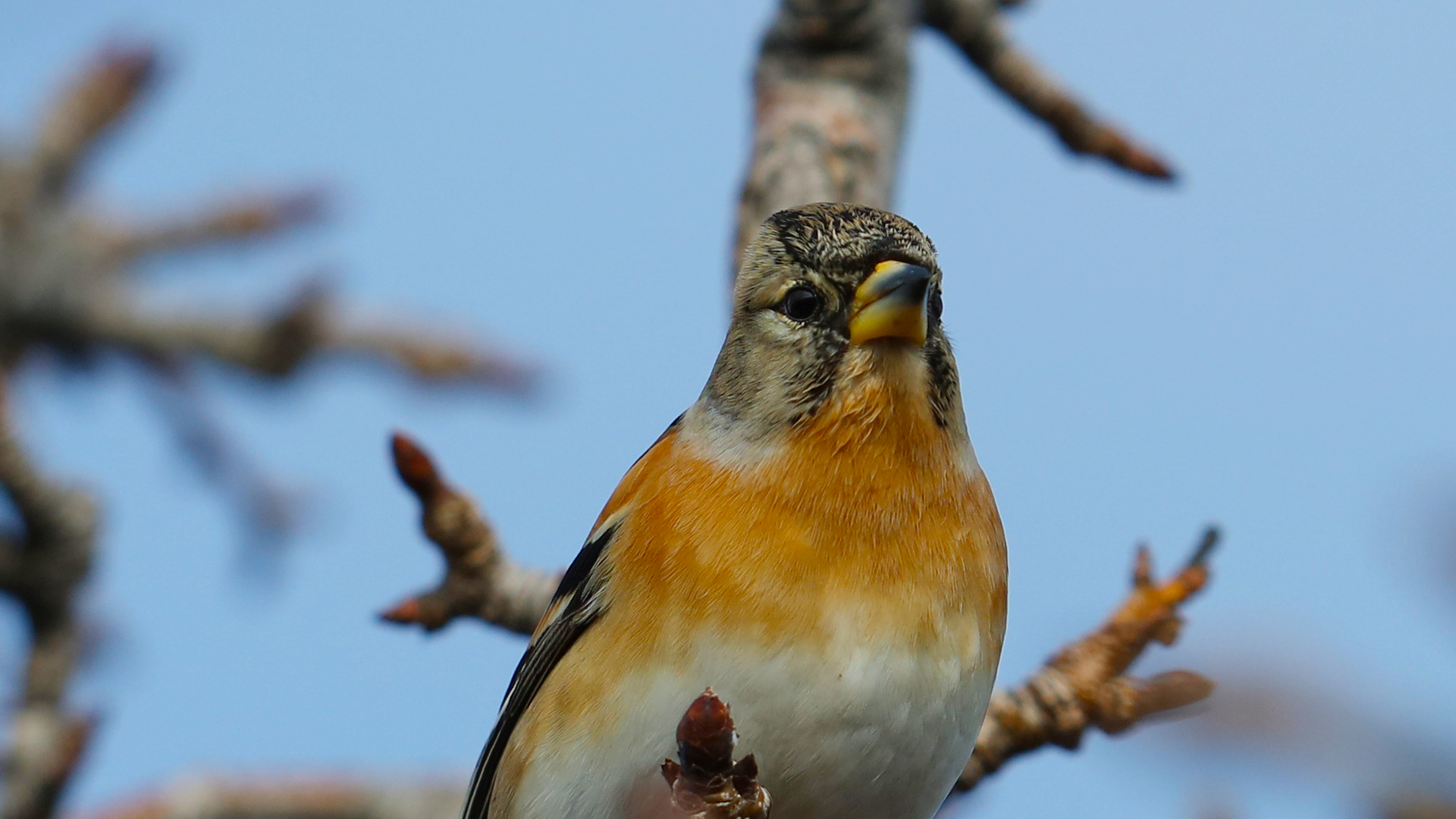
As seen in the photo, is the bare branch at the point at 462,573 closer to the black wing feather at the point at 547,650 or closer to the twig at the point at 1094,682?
the black wing feather at the point at 547,650

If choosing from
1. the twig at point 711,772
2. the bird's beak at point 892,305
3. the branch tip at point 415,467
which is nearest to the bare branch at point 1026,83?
the bird's beak at point 892,305

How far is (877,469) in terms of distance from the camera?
3.83 m

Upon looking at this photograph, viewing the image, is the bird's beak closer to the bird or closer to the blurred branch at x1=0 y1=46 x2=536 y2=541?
the bird

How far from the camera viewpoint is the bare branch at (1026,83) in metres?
5.44

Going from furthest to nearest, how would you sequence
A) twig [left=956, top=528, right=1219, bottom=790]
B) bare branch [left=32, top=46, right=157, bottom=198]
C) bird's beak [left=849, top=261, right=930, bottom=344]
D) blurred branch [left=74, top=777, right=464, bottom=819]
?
bare branch [left=32, top=46, right=157, bottom=198]
blurred branch [left=74, top=777, right=464, bottom=819]
twig [left=956, top=528, right=1219, bottom=790]
bird's beak [left=849, top=261, right=930, bottom=344]

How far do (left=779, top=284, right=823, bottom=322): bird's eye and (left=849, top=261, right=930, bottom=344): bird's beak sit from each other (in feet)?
0.47

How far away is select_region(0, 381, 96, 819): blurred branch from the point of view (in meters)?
4.48

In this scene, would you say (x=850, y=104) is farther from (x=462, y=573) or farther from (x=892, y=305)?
(x=462, y=573)

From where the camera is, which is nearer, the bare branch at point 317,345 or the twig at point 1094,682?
the twig at point 1094,682

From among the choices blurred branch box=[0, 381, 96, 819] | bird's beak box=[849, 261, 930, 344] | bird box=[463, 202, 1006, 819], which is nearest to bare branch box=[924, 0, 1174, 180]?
bird box=[463, 202, 1006, 819]

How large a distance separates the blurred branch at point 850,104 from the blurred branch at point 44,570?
7.50 ft

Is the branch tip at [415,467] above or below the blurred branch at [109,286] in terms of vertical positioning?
below

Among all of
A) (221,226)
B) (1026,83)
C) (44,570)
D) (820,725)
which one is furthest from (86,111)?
(820,725)

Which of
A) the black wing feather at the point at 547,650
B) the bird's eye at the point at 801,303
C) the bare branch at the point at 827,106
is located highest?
the bare branch at the point at 827,106
